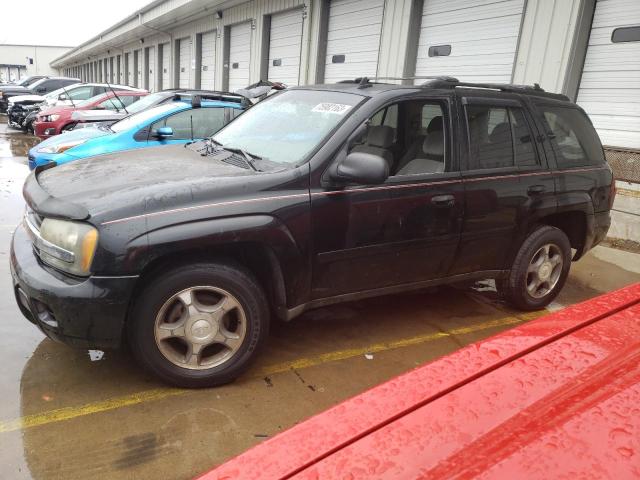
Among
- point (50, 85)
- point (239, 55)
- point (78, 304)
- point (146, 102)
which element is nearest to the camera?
point (78, 304)

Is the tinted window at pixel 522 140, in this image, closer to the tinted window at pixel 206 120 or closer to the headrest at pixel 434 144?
the headrest at pixel 434 144

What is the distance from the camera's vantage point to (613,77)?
6902 mm

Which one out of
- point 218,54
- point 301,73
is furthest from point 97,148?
point 218,54

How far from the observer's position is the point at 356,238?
3.13 metres

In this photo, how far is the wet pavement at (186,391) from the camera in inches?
92.4

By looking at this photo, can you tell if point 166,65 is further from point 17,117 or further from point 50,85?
point 17,117

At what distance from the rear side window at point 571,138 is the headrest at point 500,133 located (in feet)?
1.45

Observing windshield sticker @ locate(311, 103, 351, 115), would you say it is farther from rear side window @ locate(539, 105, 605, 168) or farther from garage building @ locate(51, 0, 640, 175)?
rear side window @ locate(539, 105, 605, 168)

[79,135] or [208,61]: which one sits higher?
[208,61]

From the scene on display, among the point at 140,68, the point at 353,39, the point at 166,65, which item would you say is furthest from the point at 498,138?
the point at 140,68

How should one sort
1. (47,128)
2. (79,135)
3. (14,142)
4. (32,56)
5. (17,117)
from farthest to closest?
(32,56)
(17,117)
(14,142)
(47,128)
(79,135)

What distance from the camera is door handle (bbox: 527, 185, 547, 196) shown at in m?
3.87

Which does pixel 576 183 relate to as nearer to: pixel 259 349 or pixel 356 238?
pixel 356 238

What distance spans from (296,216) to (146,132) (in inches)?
180
